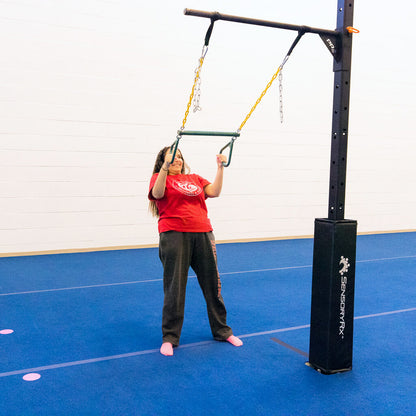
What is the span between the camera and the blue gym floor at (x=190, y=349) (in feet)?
7.88

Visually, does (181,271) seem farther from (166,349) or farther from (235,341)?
(235,341)

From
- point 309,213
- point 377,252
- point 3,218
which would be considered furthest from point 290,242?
point 3,218

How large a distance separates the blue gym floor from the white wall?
1.34 m

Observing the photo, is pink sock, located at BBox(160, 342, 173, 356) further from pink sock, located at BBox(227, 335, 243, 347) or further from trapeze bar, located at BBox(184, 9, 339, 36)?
trapeze bar, located at BBox(184, 9, 339, 36)

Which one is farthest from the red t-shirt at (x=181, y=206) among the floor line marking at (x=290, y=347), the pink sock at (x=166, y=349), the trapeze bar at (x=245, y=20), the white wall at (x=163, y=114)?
the white wall at (x=163, y=114)

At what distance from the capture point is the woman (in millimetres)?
3049

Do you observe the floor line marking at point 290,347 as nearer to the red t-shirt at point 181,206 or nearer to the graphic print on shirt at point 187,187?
the red t-shirt at point 181,206

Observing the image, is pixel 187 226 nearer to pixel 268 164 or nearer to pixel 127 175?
pixel 127 175

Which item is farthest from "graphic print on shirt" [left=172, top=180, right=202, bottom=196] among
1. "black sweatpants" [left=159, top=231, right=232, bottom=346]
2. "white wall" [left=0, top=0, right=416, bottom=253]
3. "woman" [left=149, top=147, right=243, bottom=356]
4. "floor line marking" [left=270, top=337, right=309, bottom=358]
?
"white wall" [left=0, top=0, right=416, bottom=253]

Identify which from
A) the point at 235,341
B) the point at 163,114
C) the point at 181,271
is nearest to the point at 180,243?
the point at 181,271

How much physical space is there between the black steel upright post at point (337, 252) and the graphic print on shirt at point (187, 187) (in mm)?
828

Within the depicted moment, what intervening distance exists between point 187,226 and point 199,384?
3.17 feet

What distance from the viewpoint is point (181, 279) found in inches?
122

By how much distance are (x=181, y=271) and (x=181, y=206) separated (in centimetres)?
42
